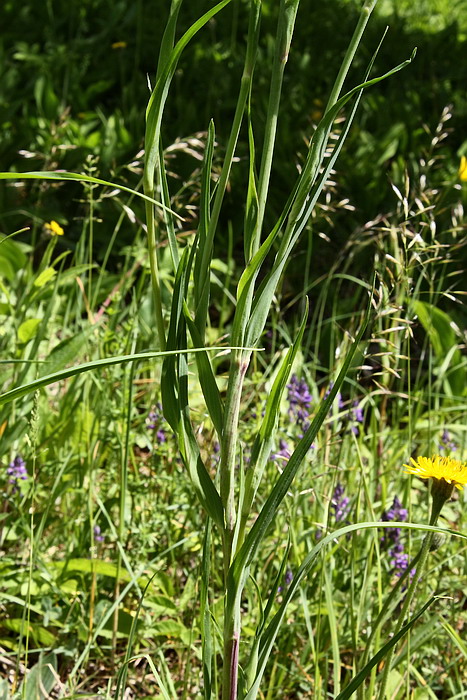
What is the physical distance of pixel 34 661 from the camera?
160cm

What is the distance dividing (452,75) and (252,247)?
3815mm

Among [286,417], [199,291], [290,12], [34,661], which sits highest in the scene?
[290,12]

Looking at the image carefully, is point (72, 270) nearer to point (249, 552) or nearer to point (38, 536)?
point (38, 536)

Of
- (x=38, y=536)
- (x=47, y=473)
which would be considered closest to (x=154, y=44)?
(x=47, y=473)

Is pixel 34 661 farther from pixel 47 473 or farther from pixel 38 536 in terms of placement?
pixel 47 473

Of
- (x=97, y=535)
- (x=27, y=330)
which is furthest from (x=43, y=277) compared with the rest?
Result: (x=97, y=535)

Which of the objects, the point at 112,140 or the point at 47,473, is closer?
the point at 47,473

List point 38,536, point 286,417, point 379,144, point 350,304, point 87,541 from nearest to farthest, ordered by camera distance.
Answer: point 38,536, point 87,541, point 286,417, point 350,304, point 379,144

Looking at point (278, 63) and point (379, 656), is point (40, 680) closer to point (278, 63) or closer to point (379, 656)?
point (379, 656)

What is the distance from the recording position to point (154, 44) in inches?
164

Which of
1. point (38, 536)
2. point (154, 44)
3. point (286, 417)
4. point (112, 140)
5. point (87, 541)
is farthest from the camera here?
point (154, 44)

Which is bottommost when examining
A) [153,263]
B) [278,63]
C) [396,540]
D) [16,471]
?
[396,540]

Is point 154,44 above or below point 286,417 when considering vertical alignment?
above

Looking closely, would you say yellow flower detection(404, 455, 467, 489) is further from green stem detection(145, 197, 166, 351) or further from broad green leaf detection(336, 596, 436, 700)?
green stem detection(145, 197, 166, 351)
